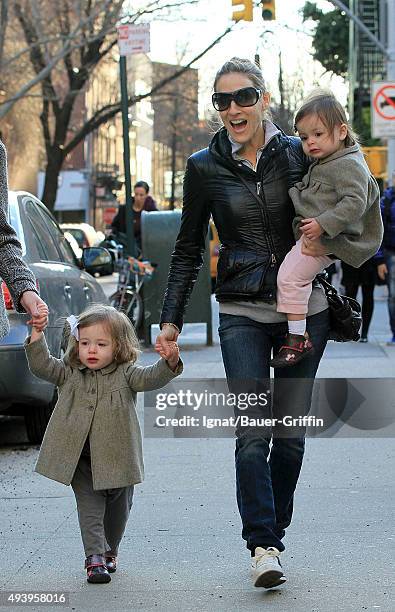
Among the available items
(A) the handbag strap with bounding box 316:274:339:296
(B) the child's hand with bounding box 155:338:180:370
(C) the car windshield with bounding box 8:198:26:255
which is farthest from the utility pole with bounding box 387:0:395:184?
(B) the child's hand with bounding box 155:338:180:370

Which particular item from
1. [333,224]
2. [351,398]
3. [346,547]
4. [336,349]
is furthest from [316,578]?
[336,349]

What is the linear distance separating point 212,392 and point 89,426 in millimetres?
714

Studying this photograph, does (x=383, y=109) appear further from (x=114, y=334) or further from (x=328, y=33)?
(x=328, y=33)

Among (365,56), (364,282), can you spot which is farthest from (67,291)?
(365,56)

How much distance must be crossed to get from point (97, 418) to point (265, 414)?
64 cm

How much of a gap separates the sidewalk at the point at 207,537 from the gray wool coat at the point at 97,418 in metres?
0.44

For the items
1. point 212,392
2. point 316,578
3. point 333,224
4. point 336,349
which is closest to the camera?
point 333,224

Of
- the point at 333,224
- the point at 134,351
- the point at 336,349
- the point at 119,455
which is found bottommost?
the point at 336,349

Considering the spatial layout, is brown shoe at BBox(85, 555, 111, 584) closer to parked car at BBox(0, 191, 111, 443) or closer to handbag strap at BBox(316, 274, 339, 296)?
handbag strap at BBox(316, 274, 339, 296)

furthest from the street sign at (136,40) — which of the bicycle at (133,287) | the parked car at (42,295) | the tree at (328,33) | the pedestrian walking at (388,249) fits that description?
the tree at (328,33)

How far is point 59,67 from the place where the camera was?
38.5 m

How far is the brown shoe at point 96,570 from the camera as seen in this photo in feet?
17.1

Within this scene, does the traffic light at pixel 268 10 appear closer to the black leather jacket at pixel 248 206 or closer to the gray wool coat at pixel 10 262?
the black leather jacket at pixel 248 206

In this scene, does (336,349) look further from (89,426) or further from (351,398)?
(89,426)
